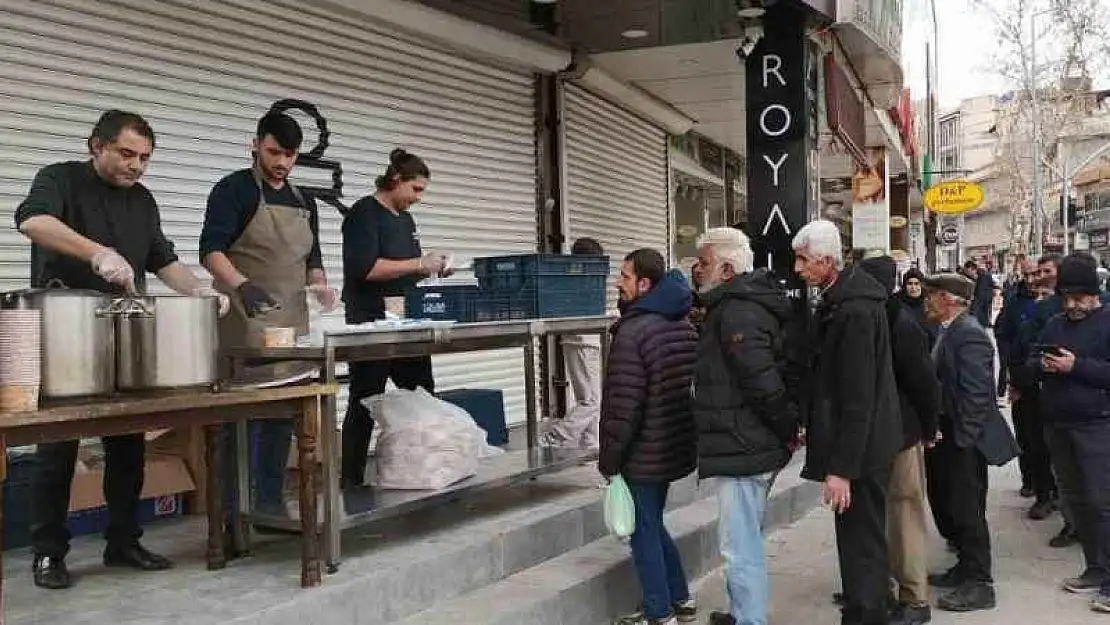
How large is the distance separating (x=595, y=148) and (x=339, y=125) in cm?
408

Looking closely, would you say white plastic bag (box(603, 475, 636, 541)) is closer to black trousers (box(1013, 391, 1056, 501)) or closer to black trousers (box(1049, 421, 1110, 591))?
black trousers (box(1049, 421, 1110, 591))

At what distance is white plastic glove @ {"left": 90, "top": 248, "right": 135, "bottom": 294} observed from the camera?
135 inches

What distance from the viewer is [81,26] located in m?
5.44

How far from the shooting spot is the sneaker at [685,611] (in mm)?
4785

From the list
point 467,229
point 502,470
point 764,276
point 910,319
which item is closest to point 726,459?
point 764,276

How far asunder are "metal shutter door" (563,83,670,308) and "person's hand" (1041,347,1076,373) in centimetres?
511

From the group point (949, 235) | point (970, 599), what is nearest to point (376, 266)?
point (970, 599)

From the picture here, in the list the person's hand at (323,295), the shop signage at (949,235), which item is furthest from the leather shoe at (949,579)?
the shop signage at (949,235)

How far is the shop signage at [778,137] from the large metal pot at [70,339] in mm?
6099

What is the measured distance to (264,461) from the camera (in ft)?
14.8

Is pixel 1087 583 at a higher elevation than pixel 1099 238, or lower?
lower

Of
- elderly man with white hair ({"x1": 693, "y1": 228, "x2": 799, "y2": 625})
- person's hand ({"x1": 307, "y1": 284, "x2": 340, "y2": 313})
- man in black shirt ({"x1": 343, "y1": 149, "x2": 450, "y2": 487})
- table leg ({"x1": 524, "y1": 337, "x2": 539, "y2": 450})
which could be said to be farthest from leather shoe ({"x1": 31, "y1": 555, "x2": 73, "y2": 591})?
table leg ({"x1": 524, "y1": 337, "x2": 539, "y2": 450})

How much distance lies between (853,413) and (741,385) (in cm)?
48

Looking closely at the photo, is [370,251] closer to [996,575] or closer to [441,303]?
[441,303]
